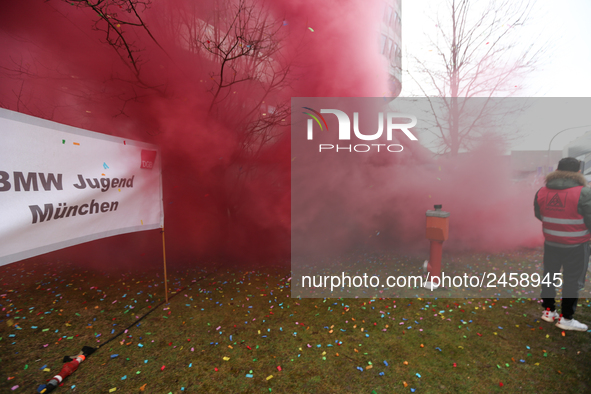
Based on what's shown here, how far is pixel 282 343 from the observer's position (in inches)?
102

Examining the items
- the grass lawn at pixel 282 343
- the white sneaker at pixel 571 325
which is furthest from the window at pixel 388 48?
the white sneaker at pixel 571 325

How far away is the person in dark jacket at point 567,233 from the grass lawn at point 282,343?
0.93 feet

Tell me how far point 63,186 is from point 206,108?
2.94 m

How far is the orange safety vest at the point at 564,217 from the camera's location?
2693 millimetres

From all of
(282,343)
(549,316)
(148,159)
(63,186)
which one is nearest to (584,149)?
(549,316)

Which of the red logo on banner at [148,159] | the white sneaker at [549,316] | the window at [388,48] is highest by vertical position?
the window at [388,48]

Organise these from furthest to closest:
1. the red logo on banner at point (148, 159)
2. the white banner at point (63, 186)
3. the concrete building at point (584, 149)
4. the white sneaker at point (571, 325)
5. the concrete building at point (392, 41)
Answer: the concrete building at point (584, 149), the concrete building at point (392, 41), the red logo on banner at point (148, 159), the white sneaker at point (571, 325), the white banner at point (63, 186)

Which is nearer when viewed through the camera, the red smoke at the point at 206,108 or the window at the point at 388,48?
the red smoke at the point at 206,108

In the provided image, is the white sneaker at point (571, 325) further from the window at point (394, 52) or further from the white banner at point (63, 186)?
the window at point (394, 52)

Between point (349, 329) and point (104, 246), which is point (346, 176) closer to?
point (349, 329)

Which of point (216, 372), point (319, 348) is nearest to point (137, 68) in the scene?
point (216, 372)

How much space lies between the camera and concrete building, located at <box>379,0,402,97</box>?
19.7 ft

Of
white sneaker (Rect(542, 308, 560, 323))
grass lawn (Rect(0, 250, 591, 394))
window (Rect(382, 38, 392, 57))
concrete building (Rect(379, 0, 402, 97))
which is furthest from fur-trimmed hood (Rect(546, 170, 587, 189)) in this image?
window (Rect(382, 38, 392, 57))

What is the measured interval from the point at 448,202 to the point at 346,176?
104 inches
